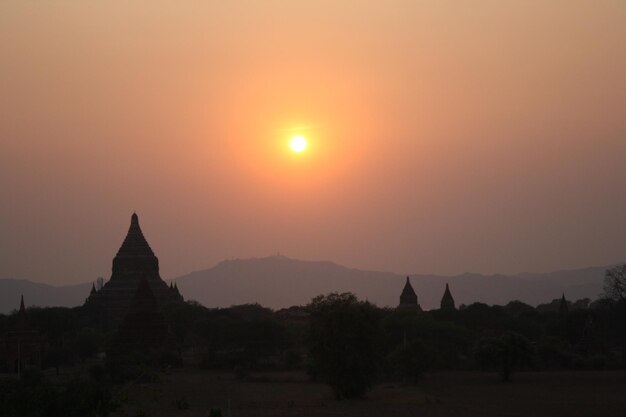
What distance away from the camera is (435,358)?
80.9 m

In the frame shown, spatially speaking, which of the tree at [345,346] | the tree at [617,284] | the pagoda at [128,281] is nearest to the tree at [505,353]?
the tree at [345,346]

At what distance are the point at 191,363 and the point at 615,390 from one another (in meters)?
40.8

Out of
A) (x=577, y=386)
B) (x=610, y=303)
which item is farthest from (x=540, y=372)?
(x=610, y=303)

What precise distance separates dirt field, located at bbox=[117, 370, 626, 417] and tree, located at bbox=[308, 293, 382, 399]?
1.18m

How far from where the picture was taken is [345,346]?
206 feet

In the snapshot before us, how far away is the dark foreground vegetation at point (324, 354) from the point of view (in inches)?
2391

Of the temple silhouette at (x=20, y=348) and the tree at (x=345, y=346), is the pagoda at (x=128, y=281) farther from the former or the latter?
the tree at (x=345, y=346)

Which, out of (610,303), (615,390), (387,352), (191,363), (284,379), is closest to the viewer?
(615,390)

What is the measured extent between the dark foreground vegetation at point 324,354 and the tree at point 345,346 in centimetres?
6

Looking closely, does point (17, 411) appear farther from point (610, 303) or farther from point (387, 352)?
point (610, 303)

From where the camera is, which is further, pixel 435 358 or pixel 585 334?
pixel 585 334

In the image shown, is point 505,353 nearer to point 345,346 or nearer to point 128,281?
point 345,346

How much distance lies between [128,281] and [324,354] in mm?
73184

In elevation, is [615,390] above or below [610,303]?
below
